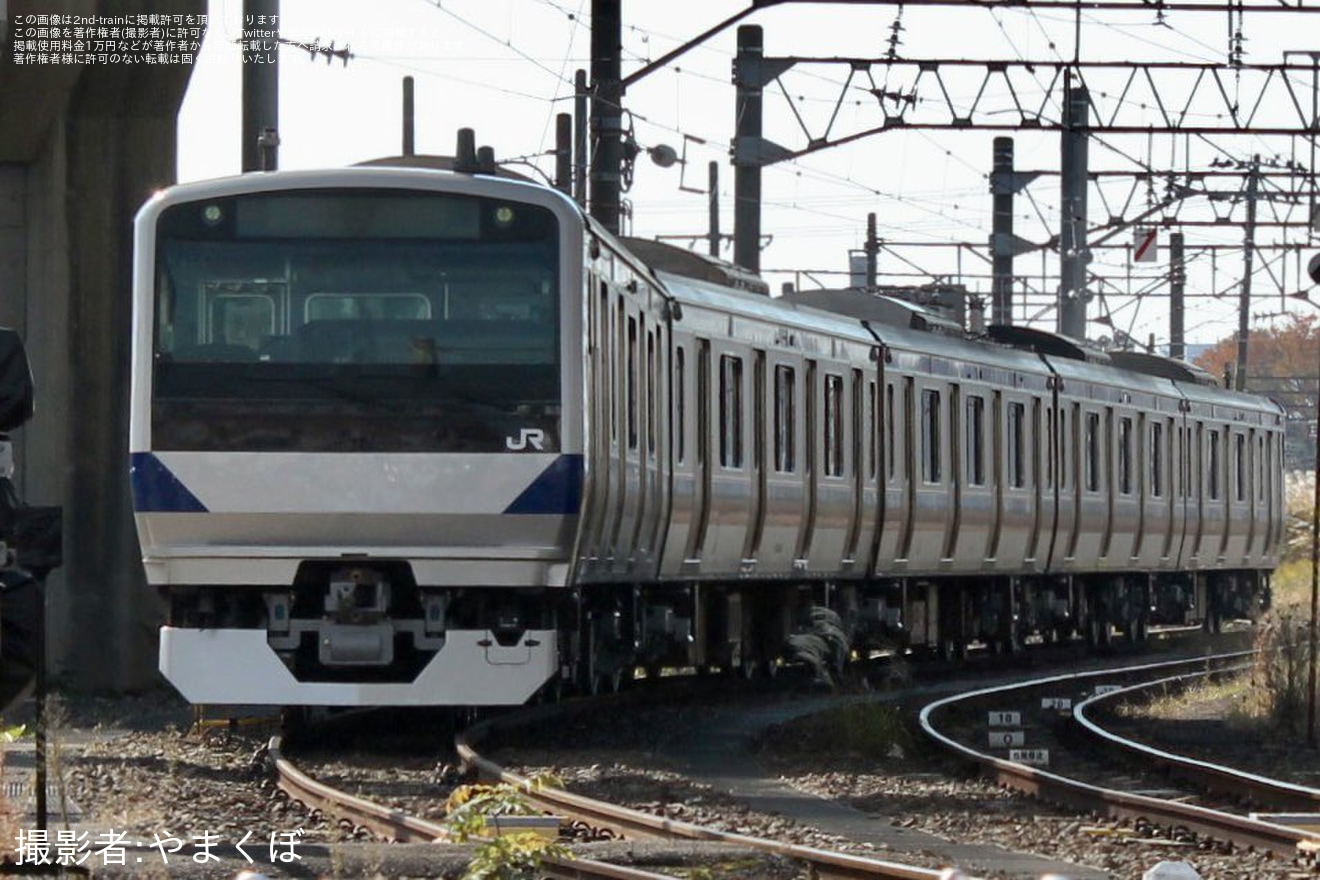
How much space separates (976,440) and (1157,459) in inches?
237

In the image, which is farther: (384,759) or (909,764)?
(909,764)

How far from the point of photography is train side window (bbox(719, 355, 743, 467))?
17953 mm

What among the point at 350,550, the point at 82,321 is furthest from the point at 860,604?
the point at 350,550

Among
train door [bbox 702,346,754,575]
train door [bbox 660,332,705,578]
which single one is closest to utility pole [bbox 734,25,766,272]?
train door [bbox 702,346,754,575]

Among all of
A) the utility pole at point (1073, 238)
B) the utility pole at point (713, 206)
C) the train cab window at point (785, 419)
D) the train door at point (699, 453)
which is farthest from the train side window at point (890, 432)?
the utility pole at point (713, 206)

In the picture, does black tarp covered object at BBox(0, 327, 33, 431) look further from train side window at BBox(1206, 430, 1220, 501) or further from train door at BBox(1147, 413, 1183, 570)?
train side window at BBox(1206, 430, 1220, 501)

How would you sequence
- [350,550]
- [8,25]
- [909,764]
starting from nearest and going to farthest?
1. [350,550]
2. [909,764]
3. [8,25]

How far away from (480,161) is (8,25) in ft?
17.0

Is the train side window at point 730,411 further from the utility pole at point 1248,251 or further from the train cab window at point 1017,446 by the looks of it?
the utility pole at point 1248,251

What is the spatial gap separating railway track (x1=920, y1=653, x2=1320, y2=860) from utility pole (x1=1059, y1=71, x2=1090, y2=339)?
568 inches

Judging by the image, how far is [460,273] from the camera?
13.4 metres

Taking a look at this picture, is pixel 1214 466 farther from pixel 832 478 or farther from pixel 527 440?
pixel 527 440

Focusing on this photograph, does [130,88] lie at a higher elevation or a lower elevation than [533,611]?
higher

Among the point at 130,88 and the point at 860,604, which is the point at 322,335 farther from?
the point at 860,604
